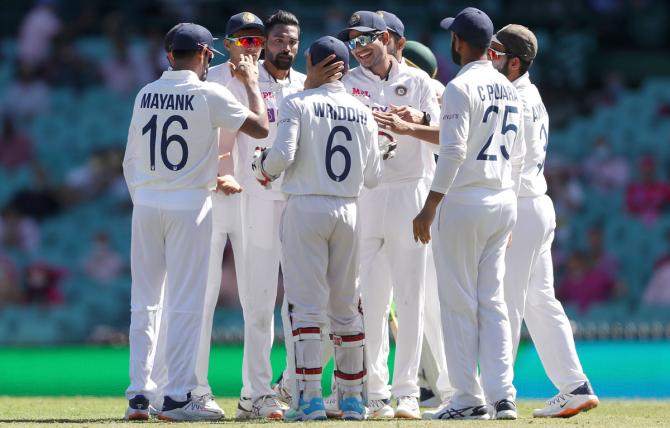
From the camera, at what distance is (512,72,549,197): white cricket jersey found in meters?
9.29

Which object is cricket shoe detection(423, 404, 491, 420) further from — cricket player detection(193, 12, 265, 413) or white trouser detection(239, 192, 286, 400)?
cricket player detection(193, 12, 265, 413)

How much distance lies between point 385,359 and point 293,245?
1.35 meters

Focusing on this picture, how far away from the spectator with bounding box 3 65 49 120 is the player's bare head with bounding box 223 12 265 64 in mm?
11003

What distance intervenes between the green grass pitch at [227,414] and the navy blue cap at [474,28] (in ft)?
7.75

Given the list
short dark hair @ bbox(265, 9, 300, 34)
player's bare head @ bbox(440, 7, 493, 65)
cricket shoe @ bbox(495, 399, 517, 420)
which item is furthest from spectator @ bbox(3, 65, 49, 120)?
cricket shoe @ bbox(495, 399, 517, 420)

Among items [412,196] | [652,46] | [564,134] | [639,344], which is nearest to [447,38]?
[564,134]

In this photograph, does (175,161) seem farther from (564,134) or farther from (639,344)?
(564,134)

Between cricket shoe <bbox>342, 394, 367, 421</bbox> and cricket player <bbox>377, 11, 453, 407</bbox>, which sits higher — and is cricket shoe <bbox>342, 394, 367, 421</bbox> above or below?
below

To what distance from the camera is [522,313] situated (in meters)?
9.27

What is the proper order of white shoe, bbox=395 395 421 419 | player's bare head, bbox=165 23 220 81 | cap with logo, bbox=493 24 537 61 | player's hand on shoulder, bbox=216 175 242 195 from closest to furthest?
1. player's bare head, bbox=165 23 220 81
2. white shoe, bbox=395 395 421 419
3. player's hand on shoulder, bbox=216 175 242 195
4. cap with logo, bbox=493 24 537 61

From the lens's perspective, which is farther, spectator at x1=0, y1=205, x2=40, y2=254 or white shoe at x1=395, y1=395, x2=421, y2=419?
spectator at x1=0, y1=205, x2=40, y2=254

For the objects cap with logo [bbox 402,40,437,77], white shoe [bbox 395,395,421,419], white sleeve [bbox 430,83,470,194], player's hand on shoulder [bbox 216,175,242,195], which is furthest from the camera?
cap with logo [bbox 402,40,437,77]

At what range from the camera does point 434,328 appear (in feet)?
32.8

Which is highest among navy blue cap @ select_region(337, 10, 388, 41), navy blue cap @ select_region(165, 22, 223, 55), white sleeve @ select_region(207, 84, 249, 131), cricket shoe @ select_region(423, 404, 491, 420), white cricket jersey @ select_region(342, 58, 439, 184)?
navy blue cap @ select_region(337, 10, 388, 41)
